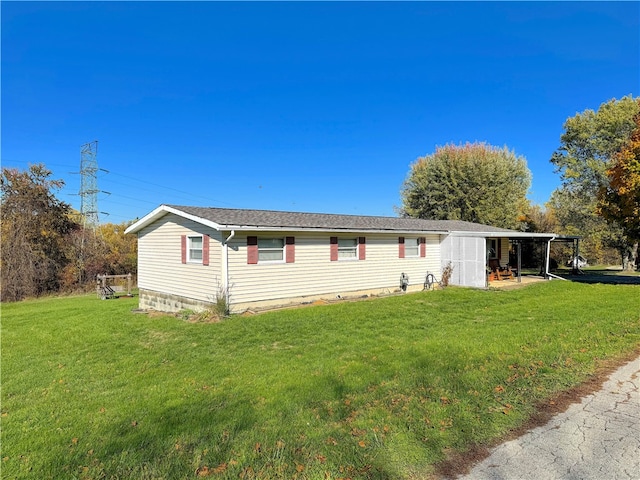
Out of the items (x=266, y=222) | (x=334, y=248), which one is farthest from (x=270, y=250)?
(x=334, y=248)

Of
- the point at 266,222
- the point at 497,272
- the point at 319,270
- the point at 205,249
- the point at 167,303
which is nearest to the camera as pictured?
the point at 205,249

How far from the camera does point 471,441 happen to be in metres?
3.22

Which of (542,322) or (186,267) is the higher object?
(186,267)

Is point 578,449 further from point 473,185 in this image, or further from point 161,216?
point 473,185

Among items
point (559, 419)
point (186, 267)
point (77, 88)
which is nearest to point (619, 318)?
point (559, 419)

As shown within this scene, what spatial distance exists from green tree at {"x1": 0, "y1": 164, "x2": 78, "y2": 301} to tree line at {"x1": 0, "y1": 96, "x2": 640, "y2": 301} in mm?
47

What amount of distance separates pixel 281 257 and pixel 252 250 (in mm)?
1178

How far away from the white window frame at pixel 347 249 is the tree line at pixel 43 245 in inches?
686

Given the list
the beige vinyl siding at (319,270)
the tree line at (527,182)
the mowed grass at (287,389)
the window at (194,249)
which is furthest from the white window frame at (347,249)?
the tree line at (527,182)

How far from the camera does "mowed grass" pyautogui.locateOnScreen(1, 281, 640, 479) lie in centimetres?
307

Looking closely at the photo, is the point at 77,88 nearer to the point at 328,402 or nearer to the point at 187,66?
the point at 187,66

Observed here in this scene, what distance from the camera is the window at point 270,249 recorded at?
36.7 feet

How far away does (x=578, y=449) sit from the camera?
304cm

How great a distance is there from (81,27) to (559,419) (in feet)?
51.1
